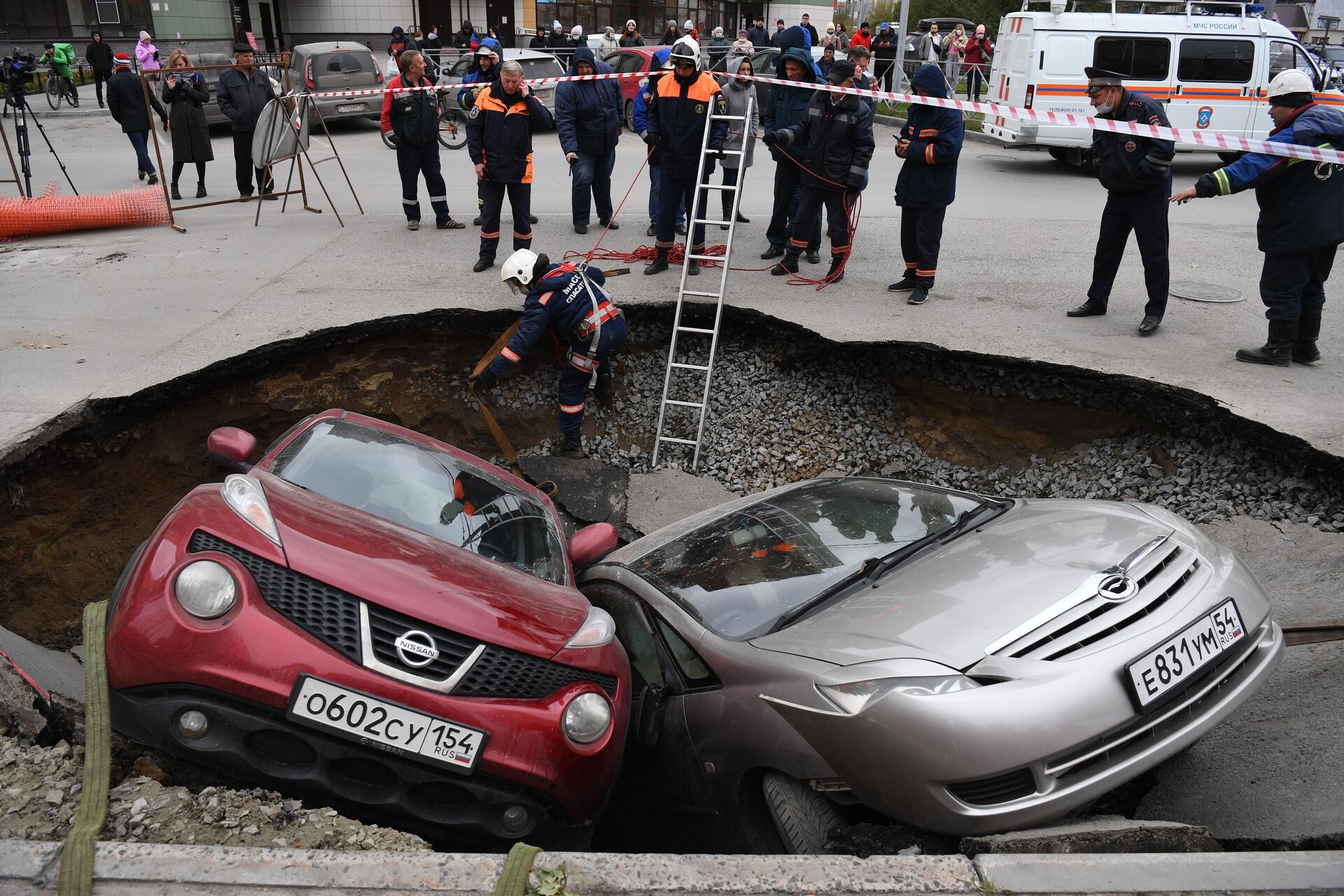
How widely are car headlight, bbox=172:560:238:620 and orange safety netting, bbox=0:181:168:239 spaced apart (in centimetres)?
939

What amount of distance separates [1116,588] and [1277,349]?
14.9 ft

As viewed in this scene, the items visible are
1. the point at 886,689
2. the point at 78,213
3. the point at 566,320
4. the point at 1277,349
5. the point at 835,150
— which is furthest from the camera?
the point at 78,213

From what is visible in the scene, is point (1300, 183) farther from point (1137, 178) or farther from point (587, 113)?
point (587, 113)

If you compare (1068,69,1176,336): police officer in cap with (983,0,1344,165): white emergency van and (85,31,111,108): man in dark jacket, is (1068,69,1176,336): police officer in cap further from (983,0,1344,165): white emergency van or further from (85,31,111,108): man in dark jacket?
(85,31,111,108): man in dark jacket

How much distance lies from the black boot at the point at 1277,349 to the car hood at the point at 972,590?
12.1ft

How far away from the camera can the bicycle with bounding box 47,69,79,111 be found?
21.1 metres

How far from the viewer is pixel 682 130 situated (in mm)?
8023

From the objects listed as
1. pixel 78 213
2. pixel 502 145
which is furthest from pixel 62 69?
pixel 502 145

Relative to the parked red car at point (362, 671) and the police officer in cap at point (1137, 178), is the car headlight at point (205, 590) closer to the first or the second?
the parked red car at point (362, 671)

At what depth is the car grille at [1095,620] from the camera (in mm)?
2664

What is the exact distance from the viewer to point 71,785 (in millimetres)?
2783

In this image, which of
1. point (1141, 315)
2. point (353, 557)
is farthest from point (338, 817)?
point (1141, 315)

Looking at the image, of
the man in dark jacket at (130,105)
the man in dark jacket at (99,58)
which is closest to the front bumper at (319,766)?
the man in dark jacket at (130,105)

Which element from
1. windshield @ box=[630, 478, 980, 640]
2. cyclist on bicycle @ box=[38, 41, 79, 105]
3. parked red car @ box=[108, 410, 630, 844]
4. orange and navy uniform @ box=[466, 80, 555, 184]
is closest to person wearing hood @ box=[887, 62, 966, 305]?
orange and navy uniform @ box=[466, 80, 555, 184]
